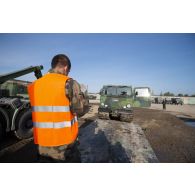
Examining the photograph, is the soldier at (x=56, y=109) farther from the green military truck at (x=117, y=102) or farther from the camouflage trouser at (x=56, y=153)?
the green military truck at (x=117, y=102)

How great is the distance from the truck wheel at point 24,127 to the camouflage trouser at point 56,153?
3413mm

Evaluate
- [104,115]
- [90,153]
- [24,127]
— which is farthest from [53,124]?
[104,115]

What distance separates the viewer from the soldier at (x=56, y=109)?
4.78 ft

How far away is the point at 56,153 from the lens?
1584 mm

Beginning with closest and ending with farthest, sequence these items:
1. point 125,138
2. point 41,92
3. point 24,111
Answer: point 41,92 → point 24,111 → point 125,138

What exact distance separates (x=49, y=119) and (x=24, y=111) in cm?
374

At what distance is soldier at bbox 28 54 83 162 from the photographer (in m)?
1.46

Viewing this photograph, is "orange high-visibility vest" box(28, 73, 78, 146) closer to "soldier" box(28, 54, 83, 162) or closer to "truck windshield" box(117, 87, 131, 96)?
"soldier" box(28, 54, 83, 162)

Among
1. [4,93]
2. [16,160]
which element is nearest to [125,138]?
[16,160]

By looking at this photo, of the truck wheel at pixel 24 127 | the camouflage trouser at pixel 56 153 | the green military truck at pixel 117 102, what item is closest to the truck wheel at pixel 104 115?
the green military truck at pixel 117 102

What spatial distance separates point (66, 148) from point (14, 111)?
3536mm

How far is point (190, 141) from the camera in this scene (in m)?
5.16

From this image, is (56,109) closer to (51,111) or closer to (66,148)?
(51,111)

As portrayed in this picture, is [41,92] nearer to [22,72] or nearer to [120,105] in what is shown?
[22,72]
